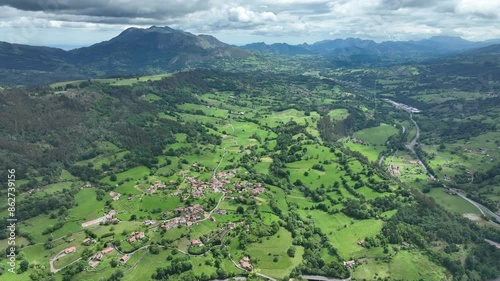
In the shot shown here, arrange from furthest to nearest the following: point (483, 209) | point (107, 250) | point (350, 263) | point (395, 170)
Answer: point (395, 170) → point (483, 209) → point (350, 263) → point (107, 250)

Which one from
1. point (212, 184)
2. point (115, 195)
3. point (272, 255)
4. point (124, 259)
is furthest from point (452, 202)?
point (115, 195)

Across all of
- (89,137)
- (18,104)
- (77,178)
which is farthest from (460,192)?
(18,104)

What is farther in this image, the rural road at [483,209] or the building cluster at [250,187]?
the rural road at [483,209]

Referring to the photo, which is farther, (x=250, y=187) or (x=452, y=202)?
(x=452, y=202)

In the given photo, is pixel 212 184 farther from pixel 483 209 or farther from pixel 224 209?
pixel 483 209

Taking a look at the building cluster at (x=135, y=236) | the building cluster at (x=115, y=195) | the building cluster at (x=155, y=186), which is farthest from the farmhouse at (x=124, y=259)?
the building cluster at (x=155, y=186)

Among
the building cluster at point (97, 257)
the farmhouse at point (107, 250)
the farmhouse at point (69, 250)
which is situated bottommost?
the farmhouse at point (69, 250)

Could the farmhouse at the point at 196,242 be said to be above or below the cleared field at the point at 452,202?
above

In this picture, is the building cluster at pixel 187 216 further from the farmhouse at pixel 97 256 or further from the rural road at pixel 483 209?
the rural road at pixel 483 209

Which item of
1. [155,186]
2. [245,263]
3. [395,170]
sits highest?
[155,186]

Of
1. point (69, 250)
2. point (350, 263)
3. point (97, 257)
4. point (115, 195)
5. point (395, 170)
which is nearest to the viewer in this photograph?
point (97, 257)
